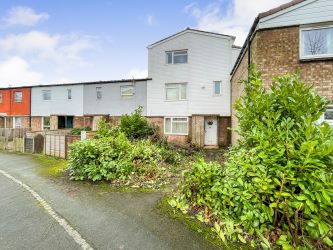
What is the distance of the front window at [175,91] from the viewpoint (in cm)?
1767

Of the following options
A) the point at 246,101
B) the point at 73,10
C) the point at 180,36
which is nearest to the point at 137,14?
the point at 73,10

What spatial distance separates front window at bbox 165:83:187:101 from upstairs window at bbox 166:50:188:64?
198 cm

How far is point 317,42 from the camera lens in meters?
7.50

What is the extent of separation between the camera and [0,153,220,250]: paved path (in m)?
3.69

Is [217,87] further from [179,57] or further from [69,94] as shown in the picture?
[69,94]

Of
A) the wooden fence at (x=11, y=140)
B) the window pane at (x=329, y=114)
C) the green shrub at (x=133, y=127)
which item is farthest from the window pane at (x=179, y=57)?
the wooden fence at (x=11, y=140)

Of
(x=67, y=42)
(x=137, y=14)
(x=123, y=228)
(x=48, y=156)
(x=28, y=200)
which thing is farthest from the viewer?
(x=67, y=42)

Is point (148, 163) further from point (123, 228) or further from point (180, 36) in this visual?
point (180, 36)

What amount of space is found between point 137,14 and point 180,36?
Result: 728 cm

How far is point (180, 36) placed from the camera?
17.8 meters

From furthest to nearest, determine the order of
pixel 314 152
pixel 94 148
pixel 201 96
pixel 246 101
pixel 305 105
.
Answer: pixel 201 96, pixel 94 148, pixel 246 101, pixel 305 105, pixel 314 152

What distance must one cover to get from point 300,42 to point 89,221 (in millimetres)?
8794

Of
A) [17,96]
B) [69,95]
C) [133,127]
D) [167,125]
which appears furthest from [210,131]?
[17,96]

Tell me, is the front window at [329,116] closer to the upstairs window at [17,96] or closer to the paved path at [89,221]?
the paved path at [89,221]
